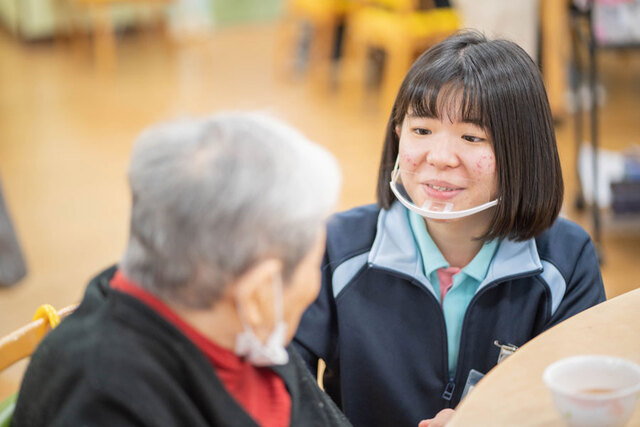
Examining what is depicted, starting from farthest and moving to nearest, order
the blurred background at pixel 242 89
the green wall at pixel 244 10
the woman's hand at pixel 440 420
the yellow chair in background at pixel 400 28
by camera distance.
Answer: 1. the green wall at pixel 244 10
2. the yellow chair in background at pixel 400 28
3. the blurred background at pixel 242 89
4. the woman's hand at pixel 440 420

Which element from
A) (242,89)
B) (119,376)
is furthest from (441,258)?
(242,89)

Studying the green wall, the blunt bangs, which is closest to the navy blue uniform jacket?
the blunt bangs

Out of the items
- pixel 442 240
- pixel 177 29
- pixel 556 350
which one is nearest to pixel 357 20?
pixel 177 29

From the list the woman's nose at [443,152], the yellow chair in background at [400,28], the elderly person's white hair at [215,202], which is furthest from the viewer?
the yellow chair in background at [400,28]

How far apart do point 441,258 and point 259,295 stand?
1.97 feet

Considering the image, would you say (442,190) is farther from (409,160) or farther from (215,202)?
(215,202)

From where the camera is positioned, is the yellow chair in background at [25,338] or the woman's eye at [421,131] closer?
the yellow chair in background at [25,338]

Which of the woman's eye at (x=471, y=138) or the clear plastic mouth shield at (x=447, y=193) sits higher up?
the woman's eye at (x=471, y=138)

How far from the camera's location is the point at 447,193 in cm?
138

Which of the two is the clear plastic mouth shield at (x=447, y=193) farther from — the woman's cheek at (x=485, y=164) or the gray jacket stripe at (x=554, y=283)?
the gray jacket stripe at (x=554, y=283)

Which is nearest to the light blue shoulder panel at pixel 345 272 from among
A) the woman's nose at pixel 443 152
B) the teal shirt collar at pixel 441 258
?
the teal shirt collar at pixel 441 258

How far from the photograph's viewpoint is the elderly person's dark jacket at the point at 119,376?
86 cm

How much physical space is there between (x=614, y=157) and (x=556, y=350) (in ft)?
8.76

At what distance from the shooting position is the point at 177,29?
6.37 metres
